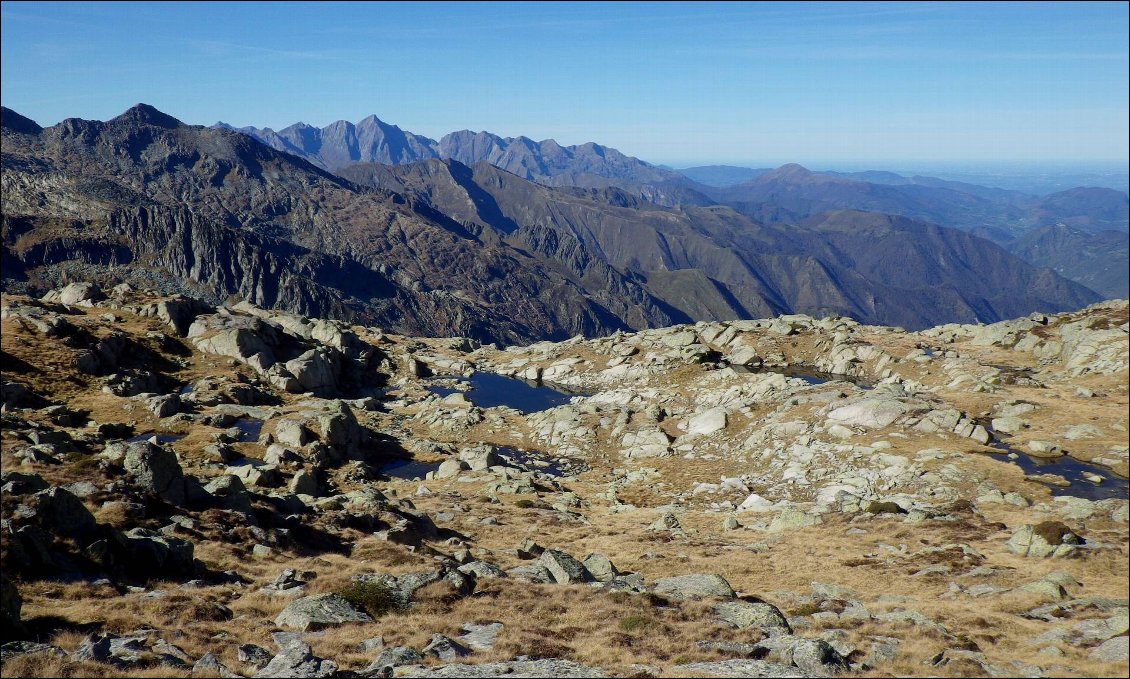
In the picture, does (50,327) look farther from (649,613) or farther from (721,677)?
(721,677)

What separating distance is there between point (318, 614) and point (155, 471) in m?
19.6

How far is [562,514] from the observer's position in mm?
52719

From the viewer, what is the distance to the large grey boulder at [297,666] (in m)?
20.0

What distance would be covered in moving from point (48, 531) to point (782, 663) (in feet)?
106

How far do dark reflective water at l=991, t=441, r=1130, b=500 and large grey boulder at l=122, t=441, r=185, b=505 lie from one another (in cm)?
6060

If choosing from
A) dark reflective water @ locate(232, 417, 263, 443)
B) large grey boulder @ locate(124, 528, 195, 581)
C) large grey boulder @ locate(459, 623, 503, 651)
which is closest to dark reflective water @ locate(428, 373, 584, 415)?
dark reflective water @ locate(232, 417, 263, 443)

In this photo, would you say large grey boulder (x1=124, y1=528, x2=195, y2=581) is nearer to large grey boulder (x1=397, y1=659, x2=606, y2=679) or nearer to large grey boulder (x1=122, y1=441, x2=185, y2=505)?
large grey boulder (x1=122, y1=441, x2=185, y2=505)

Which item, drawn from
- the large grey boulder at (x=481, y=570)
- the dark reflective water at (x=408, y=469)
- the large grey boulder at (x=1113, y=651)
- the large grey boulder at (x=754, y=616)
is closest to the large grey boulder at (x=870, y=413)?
the large grey boulder at (x=754, y=616)

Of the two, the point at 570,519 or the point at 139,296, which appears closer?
the point at 570,519

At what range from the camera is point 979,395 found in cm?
6794

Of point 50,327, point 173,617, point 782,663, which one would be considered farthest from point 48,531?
point 50,327

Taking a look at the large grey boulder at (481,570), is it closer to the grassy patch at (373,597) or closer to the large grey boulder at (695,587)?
the grassy patch at (373,597)

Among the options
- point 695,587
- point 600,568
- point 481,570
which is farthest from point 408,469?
point 695,587

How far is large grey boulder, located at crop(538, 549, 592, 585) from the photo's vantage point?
34125mm
